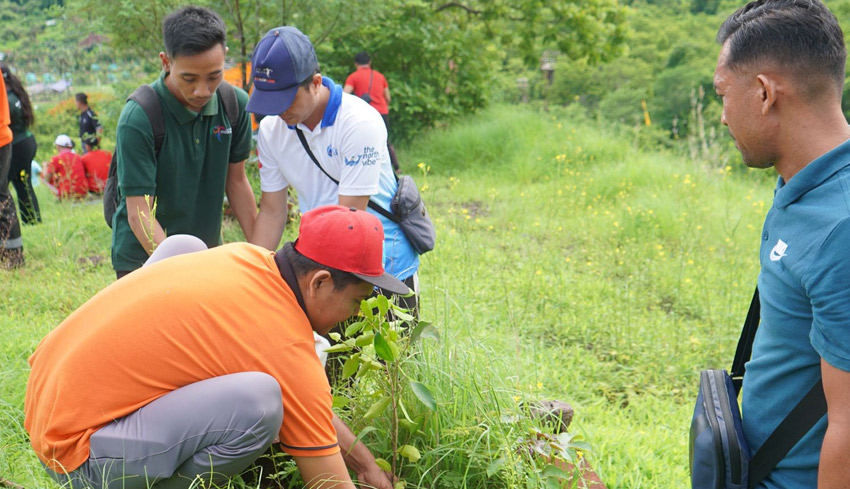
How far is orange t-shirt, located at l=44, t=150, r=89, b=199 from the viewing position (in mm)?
8562

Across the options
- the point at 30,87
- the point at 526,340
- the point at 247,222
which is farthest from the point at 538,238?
the point at 30,87

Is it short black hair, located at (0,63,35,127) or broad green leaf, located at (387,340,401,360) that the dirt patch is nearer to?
short black hair, located at (0,63,35,127)

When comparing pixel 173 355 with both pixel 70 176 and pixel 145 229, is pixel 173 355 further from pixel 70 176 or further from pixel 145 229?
pixel 70 176

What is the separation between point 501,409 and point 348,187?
978mm

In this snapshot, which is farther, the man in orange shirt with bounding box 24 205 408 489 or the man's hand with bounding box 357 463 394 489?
the man's hand with bounding box 357 463 394 489

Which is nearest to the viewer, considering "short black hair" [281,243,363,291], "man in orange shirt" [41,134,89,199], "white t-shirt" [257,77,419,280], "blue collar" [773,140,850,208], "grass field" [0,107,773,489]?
"blue collar" [773,140,850,208]

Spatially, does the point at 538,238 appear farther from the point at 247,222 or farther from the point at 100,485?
the point at 100,485

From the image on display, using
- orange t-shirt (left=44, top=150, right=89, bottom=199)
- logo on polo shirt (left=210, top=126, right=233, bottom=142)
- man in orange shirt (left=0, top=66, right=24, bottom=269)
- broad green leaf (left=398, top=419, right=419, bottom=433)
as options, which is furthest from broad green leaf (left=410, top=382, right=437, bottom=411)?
orange t-shirt (left=44, top=150, right=89, bottom=199)

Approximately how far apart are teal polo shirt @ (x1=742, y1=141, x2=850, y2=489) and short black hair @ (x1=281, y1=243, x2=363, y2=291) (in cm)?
105

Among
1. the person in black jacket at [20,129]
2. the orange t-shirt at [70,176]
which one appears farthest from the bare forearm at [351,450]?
the orange t-shirt at [70,176]

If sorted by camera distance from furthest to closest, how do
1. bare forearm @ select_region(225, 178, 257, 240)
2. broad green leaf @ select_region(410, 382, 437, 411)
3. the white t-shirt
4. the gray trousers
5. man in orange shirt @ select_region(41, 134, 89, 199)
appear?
man in orange shirt @ select_region(41, 134, 89, 199) < bare forearm @ select_region(225, 178, 257, 240) < the white t-shirt < broad green leaf @ select_region(410, 382, 437, 411) < the gray trousers

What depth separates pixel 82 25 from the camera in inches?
282

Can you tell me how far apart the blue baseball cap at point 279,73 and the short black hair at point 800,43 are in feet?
5.20

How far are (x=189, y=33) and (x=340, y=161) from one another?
2.56ft
